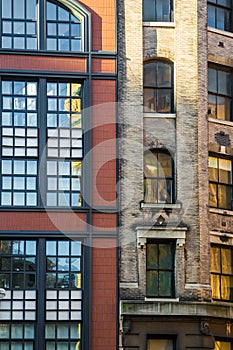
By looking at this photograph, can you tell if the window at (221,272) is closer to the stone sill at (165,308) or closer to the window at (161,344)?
the stone sill at (165,308)

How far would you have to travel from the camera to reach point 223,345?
37469mm

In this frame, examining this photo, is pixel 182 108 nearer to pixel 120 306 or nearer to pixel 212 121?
pixel 212 121

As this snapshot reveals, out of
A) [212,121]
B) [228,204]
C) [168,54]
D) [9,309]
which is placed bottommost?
[9,309]

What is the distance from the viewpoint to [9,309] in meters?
35.9

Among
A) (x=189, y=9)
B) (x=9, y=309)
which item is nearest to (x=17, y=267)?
(x=9, y=309)

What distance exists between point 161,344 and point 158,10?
12046mm

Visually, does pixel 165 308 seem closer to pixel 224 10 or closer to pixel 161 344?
pixel 161 344

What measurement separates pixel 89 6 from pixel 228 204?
8.70 m

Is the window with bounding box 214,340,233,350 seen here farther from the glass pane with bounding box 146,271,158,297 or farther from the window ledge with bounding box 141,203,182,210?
the window ledge with bounding box 141,203,182,210

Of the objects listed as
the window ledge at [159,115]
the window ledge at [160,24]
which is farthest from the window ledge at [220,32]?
the window ledge at [159,115]

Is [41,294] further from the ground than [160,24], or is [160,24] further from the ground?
[160,24]

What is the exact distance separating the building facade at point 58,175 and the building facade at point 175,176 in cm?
63

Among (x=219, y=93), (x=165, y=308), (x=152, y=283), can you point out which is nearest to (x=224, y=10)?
(x=219, y=93)

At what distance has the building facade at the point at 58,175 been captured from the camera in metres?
36.0
